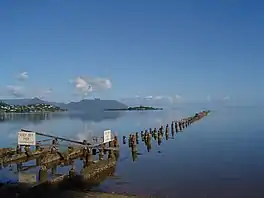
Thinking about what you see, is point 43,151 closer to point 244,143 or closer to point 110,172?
point 110,172

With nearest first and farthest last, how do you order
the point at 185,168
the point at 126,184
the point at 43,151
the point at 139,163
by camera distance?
the point at 126,184 < the point at 185,168 < the point at 139,163 < the point at 43,151

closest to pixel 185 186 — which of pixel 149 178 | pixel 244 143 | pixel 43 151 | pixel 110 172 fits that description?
pixel 149 178

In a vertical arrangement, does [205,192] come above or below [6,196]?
below

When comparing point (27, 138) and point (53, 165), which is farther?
point (27, 138)

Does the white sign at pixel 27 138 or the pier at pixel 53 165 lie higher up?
the white sign at pixel 27 138

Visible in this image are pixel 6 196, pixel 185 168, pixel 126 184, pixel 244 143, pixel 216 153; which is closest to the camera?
pixel 6 196

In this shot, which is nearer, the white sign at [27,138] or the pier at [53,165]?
the pier at [53,165]

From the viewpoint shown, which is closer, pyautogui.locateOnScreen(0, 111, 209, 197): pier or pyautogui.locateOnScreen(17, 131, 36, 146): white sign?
pyautogui.locateOnScreen(0, 111, 209, 197): pier

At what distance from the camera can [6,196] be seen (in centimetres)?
1523

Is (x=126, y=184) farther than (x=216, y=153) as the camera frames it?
No

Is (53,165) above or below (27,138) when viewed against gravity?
below

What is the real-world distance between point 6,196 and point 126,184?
9152mm

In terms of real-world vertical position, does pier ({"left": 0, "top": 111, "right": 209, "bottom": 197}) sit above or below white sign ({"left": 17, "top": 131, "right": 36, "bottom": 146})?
below

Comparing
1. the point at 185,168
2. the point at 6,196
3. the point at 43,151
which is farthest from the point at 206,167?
the point at 6,196
